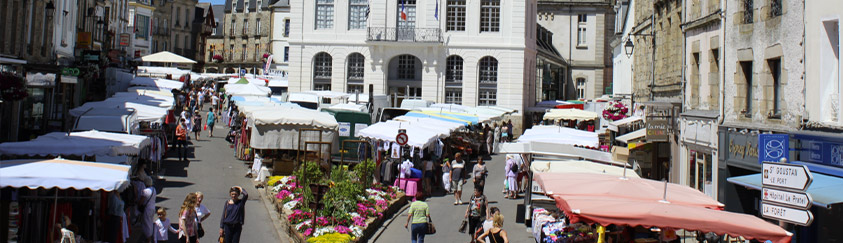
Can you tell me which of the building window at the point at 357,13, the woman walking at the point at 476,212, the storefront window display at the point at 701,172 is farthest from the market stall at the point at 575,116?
the woman walking at the point at 476,212

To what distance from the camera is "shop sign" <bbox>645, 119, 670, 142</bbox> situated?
20047 millimetres

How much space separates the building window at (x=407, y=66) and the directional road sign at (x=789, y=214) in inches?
1375

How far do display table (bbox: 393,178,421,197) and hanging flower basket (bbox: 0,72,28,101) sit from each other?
8824mm

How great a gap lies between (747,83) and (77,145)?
12.5 metres

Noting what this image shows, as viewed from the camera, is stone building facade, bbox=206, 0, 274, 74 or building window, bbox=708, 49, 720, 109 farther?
stone building facade, bbox=206, 0, 274, 74

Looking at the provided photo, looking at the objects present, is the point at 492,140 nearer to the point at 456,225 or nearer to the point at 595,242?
the point at 456,225

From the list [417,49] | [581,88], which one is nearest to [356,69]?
[417,49]

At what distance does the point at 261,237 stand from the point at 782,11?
9965mm

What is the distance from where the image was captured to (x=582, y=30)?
196ft

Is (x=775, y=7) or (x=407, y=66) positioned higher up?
(x=407, y=66)

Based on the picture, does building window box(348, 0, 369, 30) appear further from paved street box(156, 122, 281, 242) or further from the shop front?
the shop front

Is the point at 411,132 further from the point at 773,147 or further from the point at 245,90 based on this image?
the point at 245,90

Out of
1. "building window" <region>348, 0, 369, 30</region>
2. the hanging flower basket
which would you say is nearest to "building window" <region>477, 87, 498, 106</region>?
"building window" <region>348, 0, 369, 30</region>

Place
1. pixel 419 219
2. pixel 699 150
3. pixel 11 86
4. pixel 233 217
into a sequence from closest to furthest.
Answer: pixel 233 217 < pixel 419 219 < pixel 11 86 < pixel 699 150
